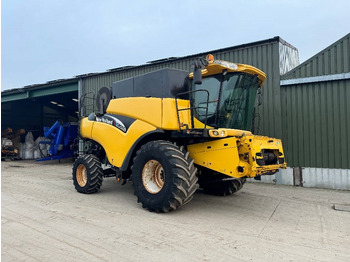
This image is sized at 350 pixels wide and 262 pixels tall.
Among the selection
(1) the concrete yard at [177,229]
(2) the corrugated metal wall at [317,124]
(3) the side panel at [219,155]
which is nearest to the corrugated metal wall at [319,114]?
(2) the corrugated metal wall at [317,124]

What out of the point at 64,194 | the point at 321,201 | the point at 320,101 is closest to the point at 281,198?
the point at 321,201

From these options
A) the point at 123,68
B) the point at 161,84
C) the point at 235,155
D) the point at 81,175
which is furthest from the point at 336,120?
the point at 123,68

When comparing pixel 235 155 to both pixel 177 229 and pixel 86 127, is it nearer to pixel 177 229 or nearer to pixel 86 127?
pixel 177 229

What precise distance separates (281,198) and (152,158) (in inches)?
136

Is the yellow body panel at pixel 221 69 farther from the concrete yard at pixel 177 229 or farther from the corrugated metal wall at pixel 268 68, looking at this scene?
the corrugated metal wall at pixel 268 68

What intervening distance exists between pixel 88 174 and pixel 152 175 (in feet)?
6.86

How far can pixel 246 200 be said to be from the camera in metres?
6.45

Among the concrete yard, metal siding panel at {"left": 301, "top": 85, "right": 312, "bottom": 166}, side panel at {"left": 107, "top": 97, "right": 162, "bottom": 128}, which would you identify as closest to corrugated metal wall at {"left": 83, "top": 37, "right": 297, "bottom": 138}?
metal siding panel at {"left": 301, "top": 85, "right": 312, "bottom": 166}

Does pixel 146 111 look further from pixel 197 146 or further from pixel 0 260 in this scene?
pixel 0 260

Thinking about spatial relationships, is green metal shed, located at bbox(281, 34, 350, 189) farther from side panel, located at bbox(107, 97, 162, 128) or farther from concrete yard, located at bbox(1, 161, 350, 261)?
side panel, located at bbox(107, 97, 162, 128)

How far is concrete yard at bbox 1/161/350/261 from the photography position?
353 centimetres

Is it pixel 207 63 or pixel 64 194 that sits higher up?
pixel 207 63

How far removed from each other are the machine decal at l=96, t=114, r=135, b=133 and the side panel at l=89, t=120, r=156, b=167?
75 millimetres

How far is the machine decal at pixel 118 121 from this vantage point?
20.5ft
